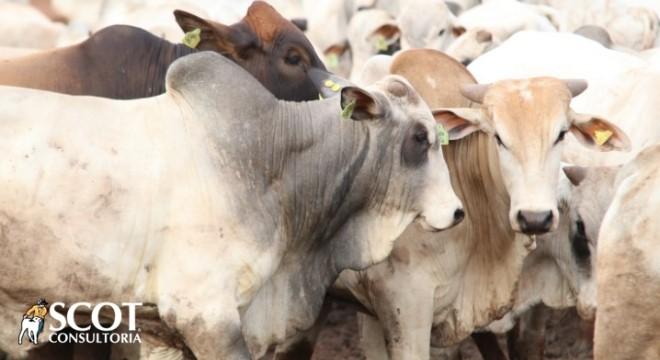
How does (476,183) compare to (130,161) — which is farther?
(476,183)

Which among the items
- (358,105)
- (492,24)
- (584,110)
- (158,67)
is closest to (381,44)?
(492,24)

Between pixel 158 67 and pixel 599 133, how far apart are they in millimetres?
1841

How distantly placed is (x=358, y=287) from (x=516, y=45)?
3103mm

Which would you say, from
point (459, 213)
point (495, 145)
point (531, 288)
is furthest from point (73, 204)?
point (531, 288)

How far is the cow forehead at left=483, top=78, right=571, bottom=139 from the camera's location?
602 centimetres

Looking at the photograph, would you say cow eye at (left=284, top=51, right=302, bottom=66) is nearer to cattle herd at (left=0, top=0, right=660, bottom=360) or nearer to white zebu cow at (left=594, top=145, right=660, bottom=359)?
cattle herd at (left=0, top=0, right=660, bottom=360)

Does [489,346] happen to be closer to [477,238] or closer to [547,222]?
[477,238]

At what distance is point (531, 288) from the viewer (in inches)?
266

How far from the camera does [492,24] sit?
11.5 meters

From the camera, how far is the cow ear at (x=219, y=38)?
256 inches

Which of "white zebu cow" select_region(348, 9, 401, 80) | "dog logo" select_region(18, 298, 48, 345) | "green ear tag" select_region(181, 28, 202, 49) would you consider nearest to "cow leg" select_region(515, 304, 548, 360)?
"green ear tag" select_region(181, 28, 202, 49)

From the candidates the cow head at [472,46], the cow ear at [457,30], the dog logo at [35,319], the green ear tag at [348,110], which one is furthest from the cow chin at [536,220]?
the cow ear at [457,30]

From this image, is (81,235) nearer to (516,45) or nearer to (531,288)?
(531,288)

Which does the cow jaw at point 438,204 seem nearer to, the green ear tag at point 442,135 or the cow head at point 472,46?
the green ear tag at point 442,135
